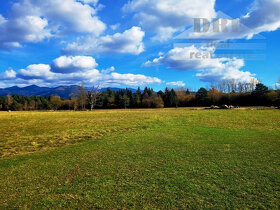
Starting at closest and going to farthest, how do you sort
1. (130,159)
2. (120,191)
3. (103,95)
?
(120,191)
(130,159)
(103,95)

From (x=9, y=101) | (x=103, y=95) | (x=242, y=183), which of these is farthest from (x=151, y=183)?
(x=9, y=101)

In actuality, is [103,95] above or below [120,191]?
above

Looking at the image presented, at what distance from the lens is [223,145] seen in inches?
364

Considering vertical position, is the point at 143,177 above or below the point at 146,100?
below

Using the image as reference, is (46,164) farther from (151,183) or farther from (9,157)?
(151,183)

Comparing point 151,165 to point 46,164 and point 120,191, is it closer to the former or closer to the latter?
point 120,191

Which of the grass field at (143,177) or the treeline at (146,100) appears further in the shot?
the treeline at (146,100)

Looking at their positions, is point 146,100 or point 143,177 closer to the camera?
point 143,177

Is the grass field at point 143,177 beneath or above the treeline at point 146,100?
beneath

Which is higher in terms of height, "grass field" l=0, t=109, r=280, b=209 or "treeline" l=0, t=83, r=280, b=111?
"treeline" l=0, t=83, r=280, b=111

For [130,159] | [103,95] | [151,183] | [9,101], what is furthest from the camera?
[103,95]

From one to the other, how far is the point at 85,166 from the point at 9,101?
10565cm

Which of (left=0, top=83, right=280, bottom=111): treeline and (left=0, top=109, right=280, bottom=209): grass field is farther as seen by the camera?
(left=0, top=83, right=280, bottom=111): treeline

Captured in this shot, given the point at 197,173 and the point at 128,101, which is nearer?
the point at 197,173
